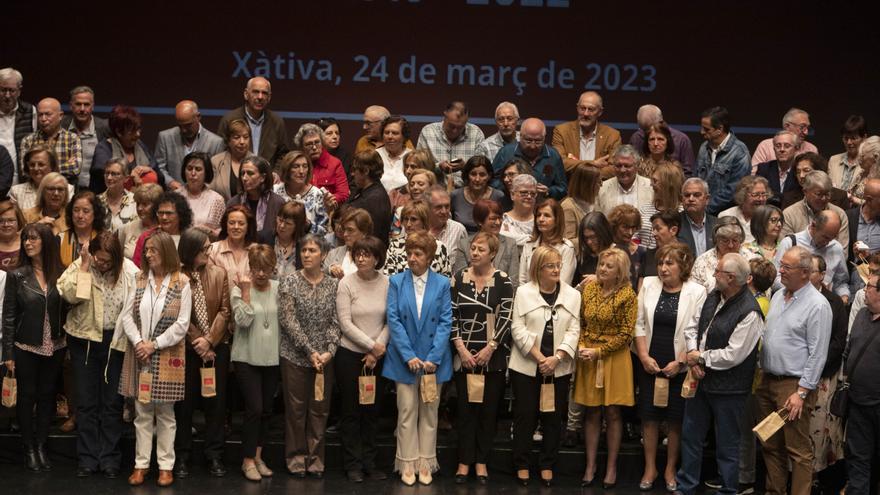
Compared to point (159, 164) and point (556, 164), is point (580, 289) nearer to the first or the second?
point (556, 164)

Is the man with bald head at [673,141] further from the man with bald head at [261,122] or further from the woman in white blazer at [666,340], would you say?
the man with bald head at [261,122]

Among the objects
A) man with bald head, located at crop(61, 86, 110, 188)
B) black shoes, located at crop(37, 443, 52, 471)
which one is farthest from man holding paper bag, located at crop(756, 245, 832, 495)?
man with bald head, located at crop(61, 86, 110, 188)

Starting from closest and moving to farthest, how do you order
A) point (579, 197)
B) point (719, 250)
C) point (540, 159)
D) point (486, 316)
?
1. point (486, 316)
2. point (719, 250)
3. point (579, 197)
4. point (540, 159)

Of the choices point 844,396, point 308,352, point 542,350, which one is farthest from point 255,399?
point 844,396

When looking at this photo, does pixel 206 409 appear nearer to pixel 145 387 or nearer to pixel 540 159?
pixel 145 387

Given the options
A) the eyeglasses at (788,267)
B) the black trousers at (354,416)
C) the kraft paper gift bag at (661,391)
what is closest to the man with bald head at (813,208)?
the eyeglasses at (788,267)

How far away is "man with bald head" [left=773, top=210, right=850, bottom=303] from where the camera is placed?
8.24 metres

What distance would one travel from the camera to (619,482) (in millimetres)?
7980

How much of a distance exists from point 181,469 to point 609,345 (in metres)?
2.77

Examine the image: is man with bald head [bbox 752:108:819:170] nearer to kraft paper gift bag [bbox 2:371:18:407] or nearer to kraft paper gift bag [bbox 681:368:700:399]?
kraft paper gift bag [bbox 681:368:700:399]

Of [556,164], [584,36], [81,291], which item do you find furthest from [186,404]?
[584,36]

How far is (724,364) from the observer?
288 inches

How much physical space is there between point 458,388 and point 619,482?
1197 mm

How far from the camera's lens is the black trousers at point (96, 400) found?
25.5 ft
